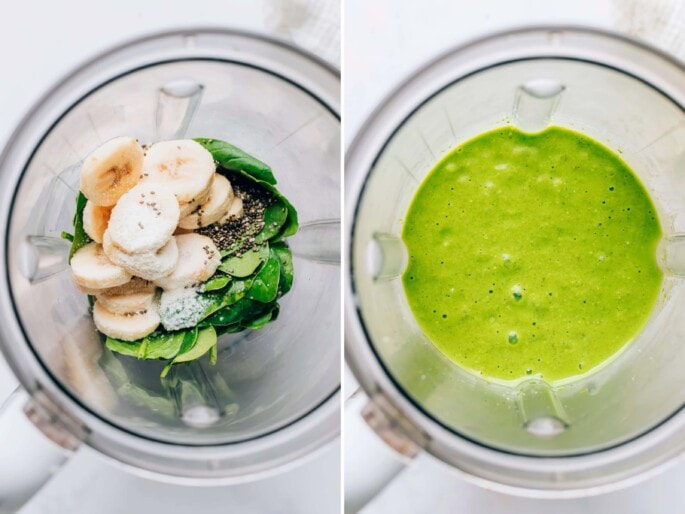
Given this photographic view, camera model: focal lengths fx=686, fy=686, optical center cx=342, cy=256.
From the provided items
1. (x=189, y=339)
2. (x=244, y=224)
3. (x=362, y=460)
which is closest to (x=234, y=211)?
(x=244, y=224)

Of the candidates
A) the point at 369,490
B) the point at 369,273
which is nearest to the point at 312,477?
the point at 369,490

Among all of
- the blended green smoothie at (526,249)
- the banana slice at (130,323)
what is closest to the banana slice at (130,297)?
the banana slice at (130,323)

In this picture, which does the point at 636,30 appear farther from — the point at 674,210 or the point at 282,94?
the point at 282,94

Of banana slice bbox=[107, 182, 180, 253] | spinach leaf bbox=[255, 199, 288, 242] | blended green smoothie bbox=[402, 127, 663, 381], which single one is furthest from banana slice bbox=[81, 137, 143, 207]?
blended green smoothie bbox=[402, 127, 663, 381]

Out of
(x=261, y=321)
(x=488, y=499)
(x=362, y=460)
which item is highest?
(x=261, y=321)

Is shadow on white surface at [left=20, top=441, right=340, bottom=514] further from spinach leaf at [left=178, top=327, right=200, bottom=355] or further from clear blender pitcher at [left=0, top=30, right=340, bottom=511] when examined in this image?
spinach leaf at [left=178, top=327, right=200, bottom=355]

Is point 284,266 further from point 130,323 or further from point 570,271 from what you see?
point 570,271
